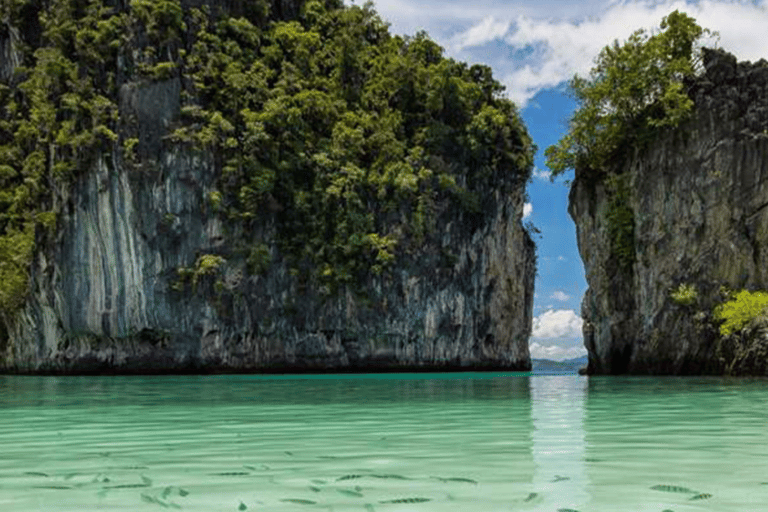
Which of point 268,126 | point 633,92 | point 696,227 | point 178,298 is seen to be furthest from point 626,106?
point 178,298

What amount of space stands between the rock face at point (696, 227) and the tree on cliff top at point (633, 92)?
70 centimetres

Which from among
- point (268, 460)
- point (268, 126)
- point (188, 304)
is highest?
point (268, 126)

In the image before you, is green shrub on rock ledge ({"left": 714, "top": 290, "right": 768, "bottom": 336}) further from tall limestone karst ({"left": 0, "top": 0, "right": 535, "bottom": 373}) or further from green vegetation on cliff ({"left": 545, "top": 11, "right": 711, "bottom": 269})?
tall limestone karst ({"left": 0, "top": 0, "right": 535, "bottom": 373})

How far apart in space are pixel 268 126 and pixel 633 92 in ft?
63.0

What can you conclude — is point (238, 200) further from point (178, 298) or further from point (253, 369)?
point (253, 369)

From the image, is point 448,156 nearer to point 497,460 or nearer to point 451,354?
point 451,354

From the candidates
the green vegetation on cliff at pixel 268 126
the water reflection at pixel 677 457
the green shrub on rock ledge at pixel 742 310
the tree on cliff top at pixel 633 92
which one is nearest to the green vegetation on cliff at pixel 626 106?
the tree on cliff top at pixel 633 92

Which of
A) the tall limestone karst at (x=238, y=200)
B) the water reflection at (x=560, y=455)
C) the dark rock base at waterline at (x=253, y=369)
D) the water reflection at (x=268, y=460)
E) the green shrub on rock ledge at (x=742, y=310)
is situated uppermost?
the tall limestone karst at (x=238, y=200)

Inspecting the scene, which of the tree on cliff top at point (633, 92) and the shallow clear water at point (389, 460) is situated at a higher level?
the tree on cliff top at point (633, 92)

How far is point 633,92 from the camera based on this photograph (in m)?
26.1

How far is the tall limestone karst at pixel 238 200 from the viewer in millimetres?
35938

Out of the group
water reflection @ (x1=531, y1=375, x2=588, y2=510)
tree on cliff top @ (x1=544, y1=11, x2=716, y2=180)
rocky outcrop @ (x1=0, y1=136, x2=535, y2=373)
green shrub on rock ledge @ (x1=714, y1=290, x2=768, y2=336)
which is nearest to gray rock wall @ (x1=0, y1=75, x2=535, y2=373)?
rocky outcrop @ (x1=0, y1=136, x2=535, y2=373)

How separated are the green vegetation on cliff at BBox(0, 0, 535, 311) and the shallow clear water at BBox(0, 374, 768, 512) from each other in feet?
92.9

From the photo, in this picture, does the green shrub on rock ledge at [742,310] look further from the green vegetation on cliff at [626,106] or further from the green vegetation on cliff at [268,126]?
the green vegetation on cliff at [268,126]
